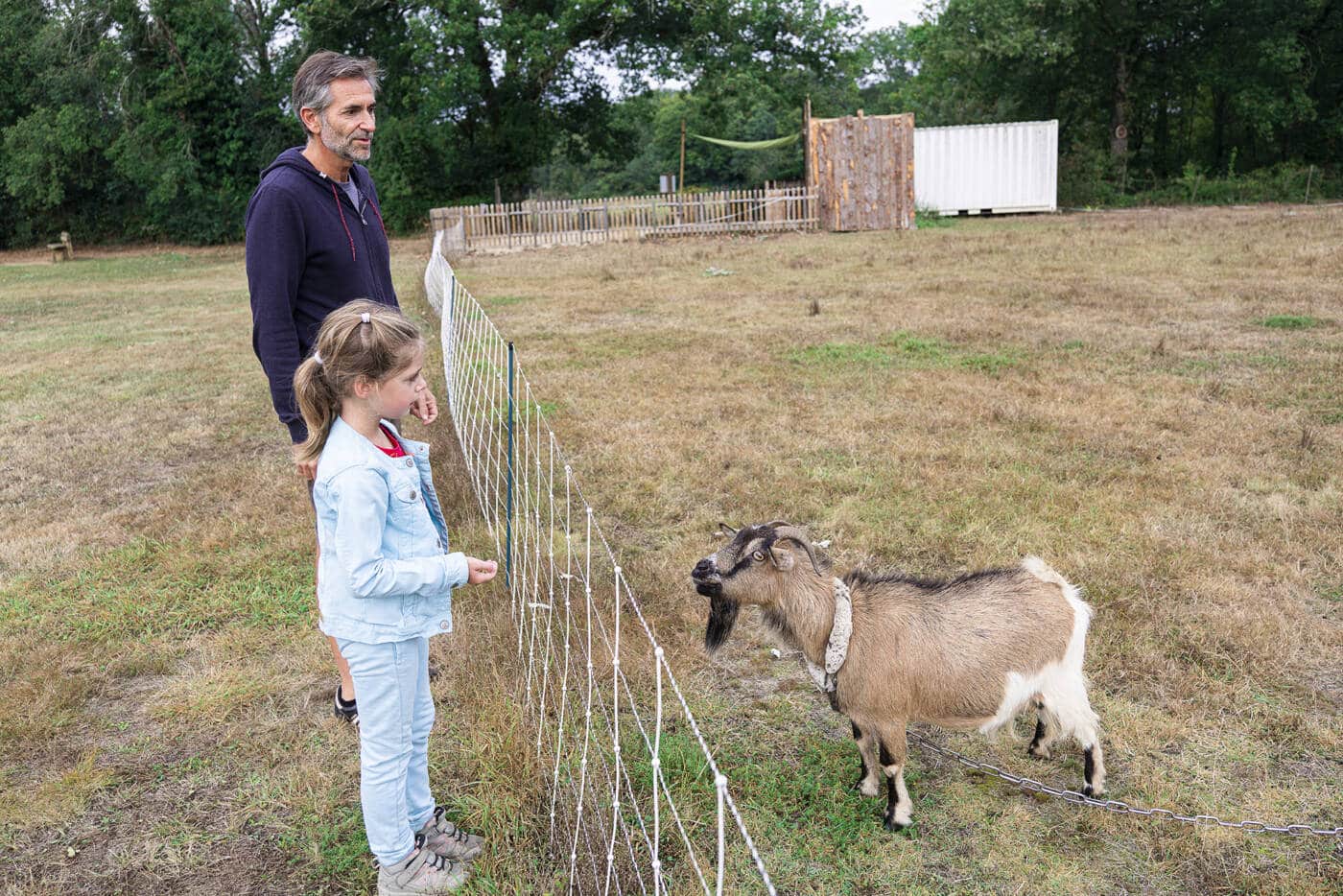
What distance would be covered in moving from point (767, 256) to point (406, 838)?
1605 centimetres

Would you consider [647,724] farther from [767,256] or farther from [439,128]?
[439,128]

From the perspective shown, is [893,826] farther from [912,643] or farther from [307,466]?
[307,466]

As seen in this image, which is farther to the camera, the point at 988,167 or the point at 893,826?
the point at 988,167

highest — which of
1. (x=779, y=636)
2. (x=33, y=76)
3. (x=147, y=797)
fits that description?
(x=33, y=76)

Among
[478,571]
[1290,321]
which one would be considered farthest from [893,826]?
[1290,321]

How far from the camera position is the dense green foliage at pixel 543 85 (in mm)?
28016

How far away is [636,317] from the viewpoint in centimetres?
1208

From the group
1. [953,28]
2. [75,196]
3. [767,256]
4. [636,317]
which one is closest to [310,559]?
[636,317]

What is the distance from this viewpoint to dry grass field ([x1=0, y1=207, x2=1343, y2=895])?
2986 millimetres

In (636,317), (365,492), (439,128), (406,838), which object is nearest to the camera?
(365,492)

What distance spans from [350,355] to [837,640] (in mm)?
1679

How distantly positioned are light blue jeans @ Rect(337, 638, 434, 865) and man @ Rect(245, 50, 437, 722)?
708 mm

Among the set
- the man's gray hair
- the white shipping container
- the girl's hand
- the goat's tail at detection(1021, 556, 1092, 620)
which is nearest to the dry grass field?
the goat's tail at detection(1021, 556, 1092, 620)

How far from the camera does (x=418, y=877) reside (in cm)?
267
